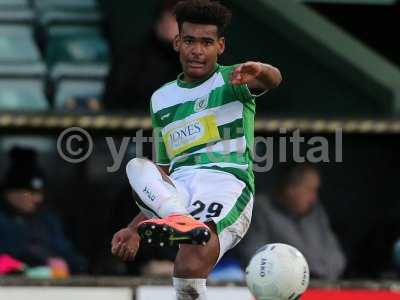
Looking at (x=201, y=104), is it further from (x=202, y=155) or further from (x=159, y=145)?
(x=159, y=145)

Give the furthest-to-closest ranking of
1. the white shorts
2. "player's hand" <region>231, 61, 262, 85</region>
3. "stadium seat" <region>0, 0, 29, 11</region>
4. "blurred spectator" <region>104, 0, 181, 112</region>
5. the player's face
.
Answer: "stadium seat" <region>0, 0, 29, 11</region>, "blurred spectator" <region>104, 0, 181, 112</region>, the player's face, the white shorts, "player's hand" <region>231, 61, 262, 85</region>

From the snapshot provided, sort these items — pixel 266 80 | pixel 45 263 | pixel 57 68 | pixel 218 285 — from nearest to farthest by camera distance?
pixel 266 80 → pixel 218 285 → pixel 45 263 → pixel 57 68

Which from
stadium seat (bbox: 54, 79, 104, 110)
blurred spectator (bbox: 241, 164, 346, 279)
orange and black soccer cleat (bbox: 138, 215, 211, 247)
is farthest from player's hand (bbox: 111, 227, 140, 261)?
stadium seat (bbox: 54, 79, 104, 110)

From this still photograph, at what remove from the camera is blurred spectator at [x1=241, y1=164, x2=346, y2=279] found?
1229 cm

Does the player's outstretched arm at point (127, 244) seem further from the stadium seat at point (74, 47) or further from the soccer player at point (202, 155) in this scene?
the stadium seat at point (74, 47)

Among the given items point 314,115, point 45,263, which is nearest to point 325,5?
point 314,115

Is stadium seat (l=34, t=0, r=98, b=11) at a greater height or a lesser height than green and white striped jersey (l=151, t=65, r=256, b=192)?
greater

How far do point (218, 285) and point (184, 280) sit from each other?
2.20 m

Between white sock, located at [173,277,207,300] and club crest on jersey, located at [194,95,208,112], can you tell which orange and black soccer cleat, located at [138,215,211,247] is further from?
club crest on jersey, located at [194,95,208,112]

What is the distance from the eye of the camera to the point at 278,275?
29.3 ft

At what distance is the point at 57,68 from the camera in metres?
12.6

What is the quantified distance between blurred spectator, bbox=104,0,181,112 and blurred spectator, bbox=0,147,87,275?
0.81 meters

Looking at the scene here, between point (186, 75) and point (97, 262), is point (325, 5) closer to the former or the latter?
point (97, 262)

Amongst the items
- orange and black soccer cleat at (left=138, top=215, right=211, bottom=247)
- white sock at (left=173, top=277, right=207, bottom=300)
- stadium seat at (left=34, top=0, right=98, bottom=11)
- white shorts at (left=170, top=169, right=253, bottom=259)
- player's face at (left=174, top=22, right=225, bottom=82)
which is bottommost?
white sock at (left=173, top=277, right=207, bottom=300)
